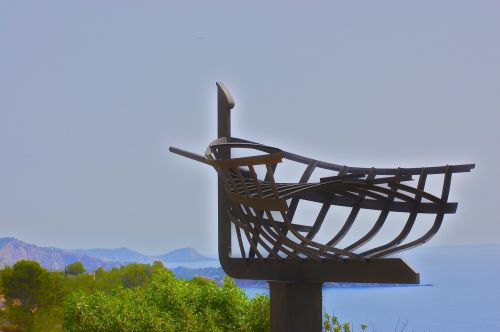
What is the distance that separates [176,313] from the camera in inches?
194

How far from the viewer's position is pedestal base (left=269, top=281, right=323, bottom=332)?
123 inches

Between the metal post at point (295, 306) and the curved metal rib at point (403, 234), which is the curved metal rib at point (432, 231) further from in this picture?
the metal post at point (295, 306)

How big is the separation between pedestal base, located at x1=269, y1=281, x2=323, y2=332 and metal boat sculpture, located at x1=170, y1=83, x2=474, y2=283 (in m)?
0.05

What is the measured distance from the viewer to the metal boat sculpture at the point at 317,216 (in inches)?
111

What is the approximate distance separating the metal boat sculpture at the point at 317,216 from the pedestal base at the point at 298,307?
45 millimetres

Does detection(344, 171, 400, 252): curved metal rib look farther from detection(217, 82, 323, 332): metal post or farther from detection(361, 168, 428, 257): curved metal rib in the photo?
detection(217, 82, 323, 332): metal post

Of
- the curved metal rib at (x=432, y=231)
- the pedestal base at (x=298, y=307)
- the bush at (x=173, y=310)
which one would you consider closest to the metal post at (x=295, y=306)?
the pedestal base at (x=298, y=307)

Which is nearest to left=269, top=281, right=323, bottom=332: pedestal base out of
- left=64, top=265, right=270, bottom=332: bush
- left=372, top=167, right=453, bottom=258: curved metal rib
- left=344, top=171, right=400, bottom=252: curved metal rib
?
left=344, top=171, right=400, bottom=252: curved metal rib

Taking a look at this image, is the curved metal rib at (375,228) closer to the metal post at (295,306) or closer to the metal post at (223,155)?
the metal post at (295,306)

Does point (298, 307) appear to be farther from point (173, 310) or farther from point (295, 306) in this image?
point (173, 310)

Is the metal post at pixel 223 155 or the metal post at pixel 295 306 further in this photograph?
the metal post at pixel 223 155

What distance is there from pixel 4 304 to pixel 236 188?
22.3 feet

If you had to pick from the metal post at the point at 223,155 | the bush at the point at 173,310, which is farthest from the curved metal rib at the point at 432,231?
the bush at the point at 173,310

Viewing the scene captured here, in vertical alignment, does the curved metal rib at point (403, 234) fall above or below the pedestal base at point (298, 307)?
above
